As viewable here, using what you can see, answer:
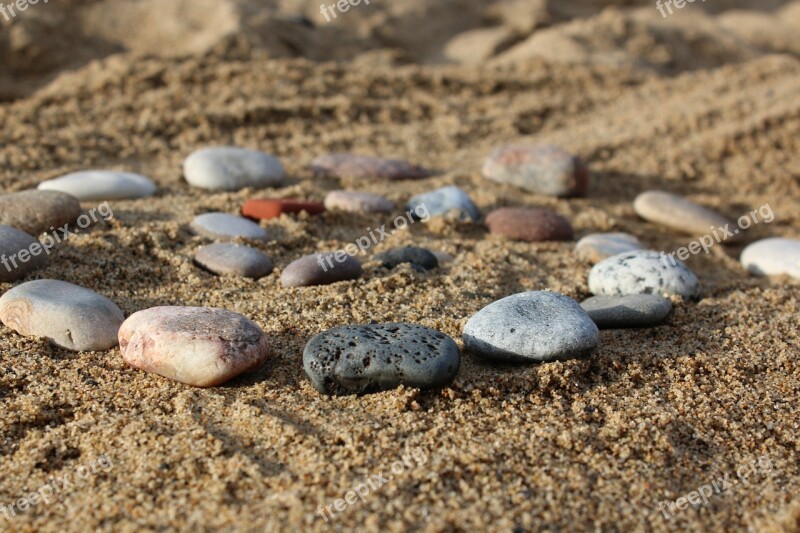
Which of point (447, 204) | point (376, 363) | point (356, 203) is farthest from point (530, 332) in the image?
point (356, 203)

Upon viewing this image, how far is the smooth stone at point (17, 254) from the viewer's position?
2.86m

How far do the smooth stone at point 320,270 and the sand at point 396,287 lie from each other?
6 centimetres

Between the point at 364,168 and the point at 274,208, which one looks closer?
the point at 274,208

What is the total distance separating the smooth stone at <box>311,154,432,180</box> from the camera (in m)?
4.36

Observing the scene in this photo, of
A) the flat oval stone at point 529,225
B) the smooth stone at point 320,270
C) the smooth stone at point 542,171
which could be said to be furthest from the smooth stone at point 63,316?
the smooth stone at point 542,171

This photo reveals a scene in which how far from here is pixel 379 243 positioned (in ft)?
11.7

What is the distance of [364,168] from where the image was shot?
439 cm

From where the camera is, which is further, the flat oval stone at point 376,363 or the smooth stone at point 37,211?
the smooth stone at point 37,211

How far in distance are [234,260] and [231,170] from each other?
111cm

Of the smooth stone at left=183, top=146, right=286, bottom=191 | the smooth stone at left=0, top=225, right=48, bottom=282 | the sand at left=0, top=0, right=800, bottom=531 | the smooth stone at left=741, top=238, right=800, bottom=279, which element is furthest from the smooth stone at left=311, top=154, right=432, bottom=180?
the smooth stone at left=741, top=238, right=800, bottom=279

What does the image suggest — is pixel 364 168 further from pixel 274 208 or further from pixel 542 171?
pixel 542 171

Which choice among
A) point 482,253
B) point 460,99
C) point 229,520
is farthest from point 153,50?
point 229,520

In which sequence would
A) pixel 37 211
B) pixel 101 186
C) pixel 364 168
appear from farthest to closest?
pixel 364 168, pixel 101 186, pixel 37 211

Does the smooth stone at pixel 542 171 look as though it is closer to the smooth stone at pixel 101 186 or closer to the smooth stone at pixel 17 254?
the smooth stone at pixel 101 186
